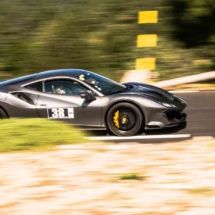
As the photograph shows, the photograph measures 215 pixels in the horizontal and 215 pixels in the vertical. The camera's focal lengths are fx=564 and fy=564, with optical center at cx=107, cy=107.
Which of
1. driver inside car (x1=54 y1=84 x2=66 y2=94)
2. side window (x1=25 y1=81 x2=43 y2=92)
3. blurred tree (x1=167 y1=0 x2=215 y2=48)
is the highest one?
blurred tree (x1=167 y1=0 x2=215 y2=48)

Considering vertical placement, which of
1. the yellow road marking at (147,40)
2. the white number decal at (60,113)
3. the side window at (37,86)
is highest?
the yellow road marking at (147,40)

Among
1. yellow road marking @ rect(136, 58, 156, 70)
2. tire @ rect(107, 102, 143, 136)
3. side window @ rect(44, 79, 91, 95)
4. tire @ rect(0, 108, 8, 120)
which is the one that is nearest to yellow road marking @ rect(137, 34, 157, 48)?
yellow road marking @ rect(136, 58, 156, 70)

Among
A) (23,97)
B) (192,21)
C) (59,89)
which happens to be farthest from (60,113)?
(192,21)

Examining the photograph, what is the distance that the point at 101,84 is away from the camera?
9.84m

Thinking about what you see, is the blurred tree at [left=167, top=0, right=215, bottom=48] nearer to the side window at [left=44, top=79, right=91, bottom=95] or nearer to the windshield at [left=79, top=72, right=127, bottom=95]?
the windshield at [left=79, top=72, right=127, bottom=95]

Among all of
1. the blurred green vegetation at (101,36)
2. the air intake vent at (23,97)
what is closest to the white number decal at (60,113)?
the air intake vent at (23,97)

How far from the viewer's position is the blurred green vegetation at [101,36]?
1574cm

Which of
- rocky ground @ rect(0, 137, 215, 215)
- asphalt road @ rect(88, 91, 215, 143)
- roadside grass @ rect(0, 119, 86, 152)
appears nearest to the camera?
rocky ground @ rect(0, 137, 215, 215)

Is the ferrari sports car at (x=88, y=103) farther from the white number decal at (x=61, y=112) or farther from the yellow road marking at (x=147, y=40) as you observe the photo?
the yellow road marking at (x=147, y=40)

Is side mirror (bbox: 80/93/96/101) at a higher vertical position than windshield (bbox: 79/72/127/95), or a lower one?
lower

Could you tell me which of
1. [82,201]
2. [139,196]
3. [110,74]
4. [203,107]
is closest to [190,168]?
[139,196]

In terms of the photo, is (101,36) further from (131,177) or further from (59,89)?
(131,177)

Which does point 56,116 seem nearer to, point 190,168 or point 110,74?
point 190,168

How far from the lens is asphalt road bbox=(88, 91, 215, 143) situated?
9.20 metres
